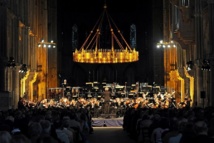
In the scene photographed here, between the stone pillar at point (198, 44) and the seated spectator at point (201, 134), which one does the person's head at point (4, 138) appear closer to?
the seated spectator at point (201, 134)

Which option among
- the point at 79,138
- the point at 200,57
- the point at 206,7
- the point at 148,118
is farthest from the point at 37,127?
the point at 200,57

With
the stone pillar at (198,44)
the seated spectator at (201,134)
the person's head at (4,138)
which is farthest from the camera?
the stone pillar at (198,44)

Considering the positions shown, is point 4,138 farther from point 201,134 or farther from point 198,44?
point 198,44

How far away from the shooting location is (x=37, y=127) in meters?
12.0

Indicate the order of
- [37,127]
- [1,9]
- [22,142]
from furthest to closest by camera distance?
[1,9] → [37,127] → [22,142]

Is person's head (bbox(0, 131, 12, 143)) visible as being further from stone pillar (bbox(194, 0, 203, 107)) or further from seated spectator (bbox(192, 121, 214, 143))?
stone pillar (bbox(194, 0, 203, 107))

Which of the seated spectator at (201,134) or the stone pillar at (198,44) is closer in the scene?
the seated spectator at (201,134)

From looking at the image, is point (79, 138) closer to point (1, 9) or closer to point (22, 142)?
point (22, 142)

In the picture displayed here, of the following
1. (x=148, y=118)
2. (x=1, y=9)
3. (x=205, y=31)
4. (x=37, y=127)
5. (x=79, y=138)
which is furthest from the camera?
(x=205, y=31)

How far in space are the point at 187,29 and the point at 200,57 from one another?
3621mm

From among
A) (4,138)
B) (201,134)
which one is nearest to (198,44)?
(201,134)

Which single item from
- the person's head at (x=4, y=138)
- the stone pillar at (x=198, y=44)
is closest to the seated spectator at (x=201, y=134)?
the person's head at (x=4, y=138)

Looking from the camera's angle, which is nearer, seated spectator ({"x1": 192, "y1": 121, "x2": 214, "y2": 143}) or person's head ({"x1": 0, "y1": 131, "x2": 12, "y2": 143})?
seated spectator ({"x1": 192, "y1": 121, "x2": 214, "y2": 143})

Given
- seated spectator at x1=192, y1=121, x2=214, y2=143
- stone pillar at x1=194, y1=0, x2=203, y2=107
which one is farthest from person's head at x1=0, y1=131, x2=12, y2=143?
stone pillar at x1=194, y1=0, x2=203, y2=107
